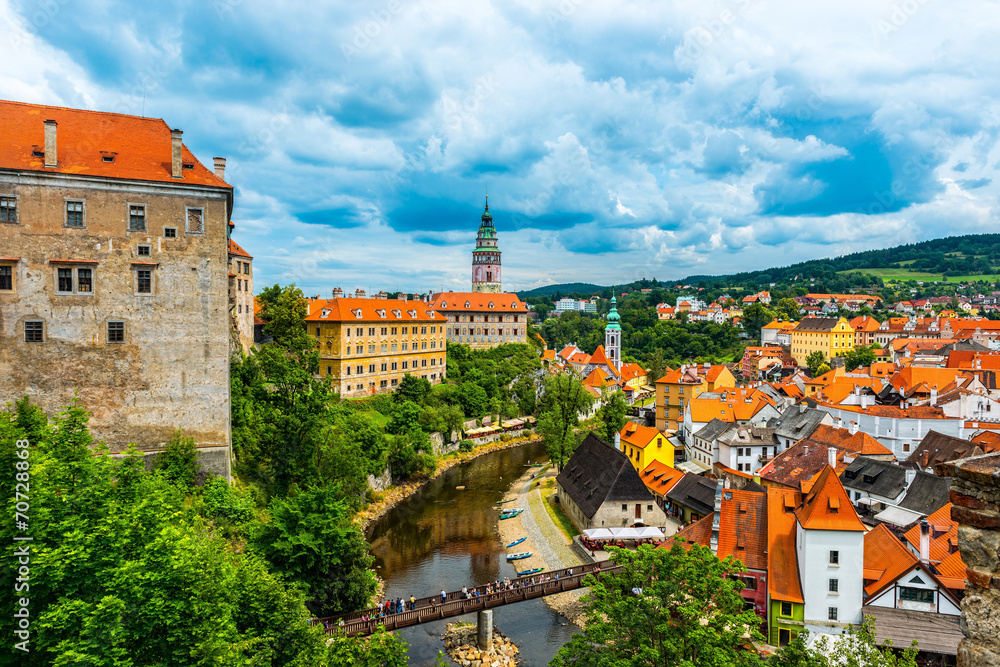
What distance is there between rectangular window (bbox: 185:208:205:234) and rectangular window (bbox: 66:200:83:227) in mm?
3668

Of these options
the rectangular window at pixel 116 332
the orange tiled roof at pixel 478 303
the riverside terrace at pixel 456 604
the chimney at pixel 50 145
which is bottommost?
the riverside terrace at pixel 456 604

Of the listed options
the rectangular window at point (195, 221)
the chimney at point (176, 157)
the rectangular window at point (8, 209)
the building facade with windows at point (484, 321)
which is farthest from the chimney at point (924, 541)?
the building facade with windows at point (484, 321)

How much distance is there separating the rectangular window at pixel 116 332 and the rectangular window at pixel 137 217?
3.81 meters

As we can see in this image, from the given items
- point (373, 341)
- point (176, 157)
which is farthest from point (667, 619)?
point (373, 341)

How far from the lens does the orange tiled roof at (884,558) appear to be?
68.4 ft

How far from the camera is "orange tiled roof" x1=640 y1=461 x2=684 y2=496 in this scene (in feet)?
114

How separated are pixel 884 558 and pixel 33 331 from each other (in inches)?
1353

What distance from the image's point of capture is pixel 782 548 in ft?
73.8

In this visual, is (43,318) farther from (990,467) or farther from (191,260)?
(990,467)

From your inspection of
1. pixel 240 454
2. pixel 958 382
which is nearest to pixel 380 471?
pixel 240 454

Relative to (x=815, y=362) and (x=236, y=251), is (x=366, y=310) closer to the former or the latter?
(x=236, y=251)

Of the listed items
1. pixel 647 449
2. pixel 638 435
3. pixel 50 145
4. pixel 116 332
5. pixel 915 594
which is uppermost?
pixel 50 145

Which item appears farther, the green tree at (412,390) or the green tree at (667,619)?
the green tree at (412,390)

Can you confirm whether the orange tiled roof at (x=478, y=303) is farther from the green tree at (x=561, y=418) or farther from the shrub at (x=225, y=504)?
the shrub at (x=225, y=504)
